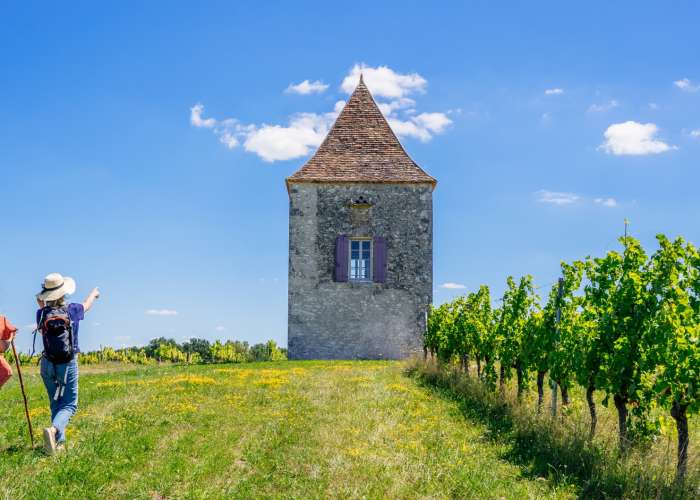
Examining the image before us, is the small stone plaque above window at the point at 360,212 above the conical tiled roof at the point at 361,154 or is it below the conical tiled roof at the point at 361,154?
below

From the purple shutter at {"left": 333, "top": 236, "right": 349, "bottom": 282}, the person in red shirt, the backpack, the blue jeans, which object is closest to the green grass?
the blue jeans

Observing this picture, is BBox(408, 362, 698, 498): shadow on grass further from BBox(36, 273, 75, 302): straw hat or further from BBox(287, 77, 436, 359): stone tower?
BBox(287, 77, 436, 359): stone tower

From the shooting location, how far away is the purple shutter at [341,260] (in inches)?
907

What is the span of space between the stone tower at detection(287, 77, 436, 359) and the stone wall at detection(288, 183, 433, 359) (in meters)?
0.04

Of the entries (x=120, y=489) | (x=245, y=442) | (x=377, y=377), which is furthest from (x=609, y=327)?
(x=377, y=377)

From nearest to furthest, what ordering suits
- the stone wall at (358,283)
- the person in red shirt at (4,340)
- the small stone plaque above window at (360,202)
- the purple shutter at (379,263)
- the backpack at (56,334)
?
the person in red shirt at (4,340) < the backpack at (56,334) < the stone wall at (358,283) < the purple shutter at (379,263) < the small stone plaque above window at (360,202)

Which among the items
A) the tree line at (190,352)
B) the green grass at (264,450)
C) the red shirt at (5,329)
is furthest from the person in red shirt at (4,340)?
the tree line at (190,352)

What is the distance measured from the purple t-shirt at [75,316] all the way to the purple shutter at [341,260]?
15810 millimetres

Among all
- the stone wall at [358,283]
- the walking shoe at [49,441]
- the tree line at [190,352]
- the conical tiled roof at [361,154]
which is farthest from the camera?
the tree line at [190,352]

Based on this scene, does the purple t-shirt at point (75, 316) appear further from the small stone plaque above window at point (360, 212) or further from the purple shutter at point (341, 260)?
the small stone plaque above window at point (360, 212)

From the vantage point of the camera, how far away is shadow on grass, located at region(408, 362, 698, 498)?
19.9 ft

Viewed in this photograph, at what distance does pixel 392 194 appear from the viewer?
2347 cm

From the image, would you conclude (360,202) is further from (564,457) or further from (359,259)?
(564,457)

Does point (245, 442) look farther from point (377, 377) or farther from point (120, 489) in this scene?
point (377, 377)
